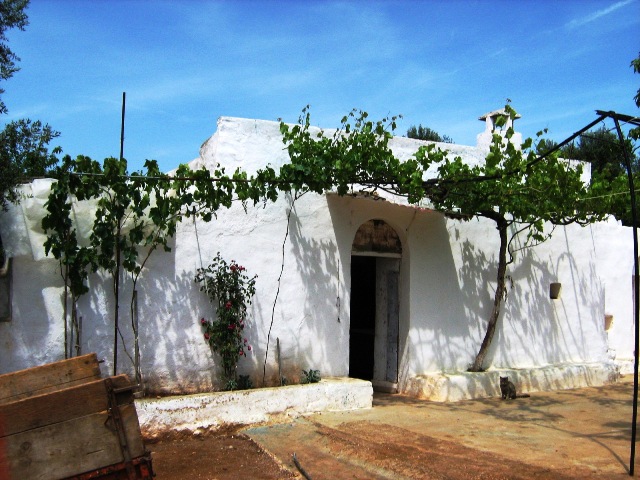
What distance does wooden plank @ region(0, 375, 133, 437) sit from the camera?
3670mm

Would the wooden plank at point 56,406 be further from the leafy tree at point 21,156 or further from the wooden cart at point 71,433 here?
the leafy tree at point 21,156

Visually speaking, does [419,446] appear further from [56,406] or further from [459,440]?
[56,406]

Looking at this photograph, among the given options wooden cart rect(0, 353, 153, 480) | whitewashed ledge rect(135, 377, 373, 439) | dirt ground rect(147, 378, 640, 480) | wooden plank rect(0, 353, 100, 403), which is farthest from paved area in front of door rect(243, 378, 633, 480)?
wooden plank rect(0, 353, 100, 403)

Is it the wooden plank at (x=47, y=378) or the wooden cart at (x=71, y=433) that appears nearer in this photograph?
the wooden cart at (x=71, y=433)

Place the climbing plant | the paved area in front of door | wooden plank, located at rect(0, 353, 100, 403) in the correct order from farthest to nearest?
the climbing plant < the paved area in front of door < wooden plank, located at rect(0, 353, 100, 403)

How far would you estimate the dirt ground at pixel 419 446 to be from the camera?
19.1 feet

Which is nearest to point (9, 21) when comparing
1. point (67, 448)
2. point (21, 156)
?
point (21, 156)

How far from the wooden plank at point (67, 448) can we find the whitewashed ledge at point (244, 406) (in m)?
3.05

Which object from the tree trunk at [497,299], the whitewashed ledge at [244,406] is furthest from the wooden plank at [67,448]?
the tree trunk at [497,299]

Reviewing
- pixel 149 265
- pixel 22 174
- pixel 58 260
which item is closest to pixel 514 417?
pixel 149 265

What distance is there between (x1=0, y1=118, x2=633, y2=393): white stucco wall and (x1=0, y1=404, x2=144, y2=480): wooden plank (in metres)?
3.36

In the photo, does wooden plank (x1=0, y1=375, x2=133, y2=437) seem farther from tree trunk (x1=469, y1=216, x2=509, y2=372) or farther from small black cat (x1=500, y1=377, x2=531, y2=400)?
tree trunk (x1=469, y1=216, x2=509, y2=372)

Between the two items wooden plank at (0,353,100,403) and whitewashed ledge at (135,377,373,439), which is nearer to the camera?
wooden plank at (0,353,100,403)

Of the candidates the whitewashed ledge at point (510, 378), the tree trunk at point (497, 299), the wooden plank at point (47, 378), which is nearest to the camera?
the wooden plank at point (47, 378)
